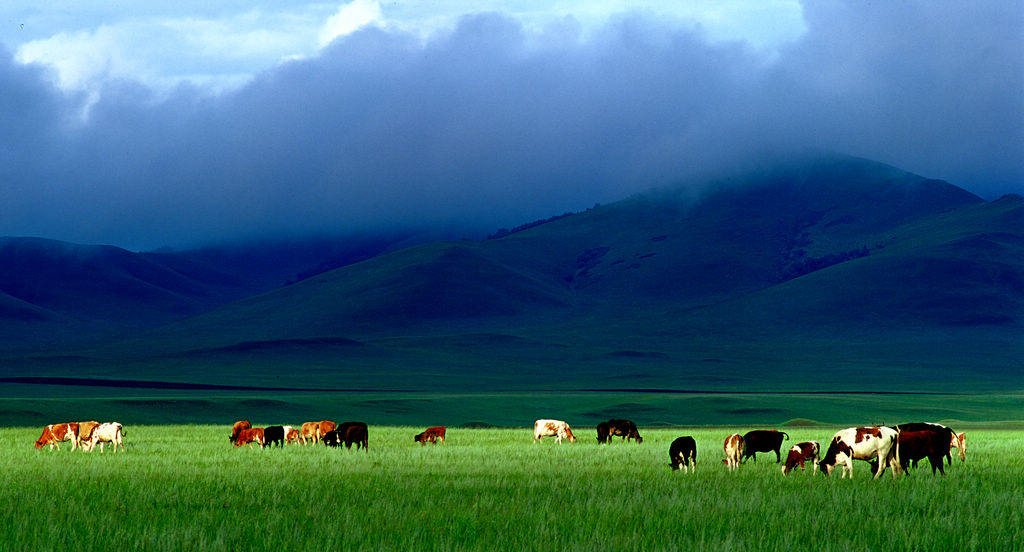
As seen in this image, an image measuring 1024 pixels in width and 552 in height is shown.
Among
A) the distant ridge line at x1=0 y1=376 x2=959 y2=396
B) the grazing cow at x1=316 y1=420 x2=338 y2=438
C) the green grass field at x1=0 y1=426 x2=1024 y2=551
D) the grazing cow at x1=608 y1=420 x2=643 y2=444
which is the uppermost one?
the distant ridge line at x1=0 y1=376 x2=959 y2=396

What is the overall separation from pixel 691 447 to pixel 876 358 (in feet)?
569

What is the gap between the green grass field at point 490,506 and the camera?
13.7 metres

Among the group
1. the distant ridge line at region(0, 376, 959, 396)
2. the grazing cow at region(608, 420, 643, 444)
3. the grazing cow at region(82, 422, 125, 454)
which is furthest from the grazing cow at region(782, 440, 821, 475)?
the distant ridge line at region(0, 376, 959, 396)

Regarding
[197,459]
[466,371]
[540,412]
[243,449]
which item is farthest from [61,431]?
[466,371]

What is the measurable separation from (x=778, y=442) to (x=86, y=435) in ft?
65.3

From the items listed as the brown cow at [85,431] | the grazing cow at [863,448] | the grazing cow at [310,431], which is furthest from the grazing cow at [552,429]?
the grazing cow at [863,448]

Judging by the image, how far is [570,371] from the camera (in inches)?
6890

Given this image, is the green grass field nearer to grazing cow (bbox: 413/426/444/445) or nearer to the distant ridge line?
grazing cow (bbox: 413/426/444/445)

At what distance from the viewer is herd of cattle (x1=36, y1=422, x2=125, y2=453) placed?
104 feet

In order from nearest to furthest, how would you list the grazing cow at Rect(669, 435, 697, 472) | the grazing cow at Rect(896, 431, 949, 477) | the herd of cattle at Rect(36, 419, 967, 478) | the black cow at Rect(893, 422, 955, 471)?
1. the herd of cattle at Rect(36, 419, 967, 478)
2. the grazing cow at Rect(896, 431, 949, 477)
3. the black cow at Rect(893, 422, 955, 471)
4. the grazing cow at Rect(669, 435, 697, 472)

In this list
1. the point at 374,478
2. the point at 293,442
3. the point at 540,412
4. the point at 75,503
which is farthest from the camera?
the point at 540,412

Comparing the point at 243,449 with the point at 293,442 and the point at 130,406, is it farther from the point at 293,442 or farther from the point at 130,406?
the point at 130,406

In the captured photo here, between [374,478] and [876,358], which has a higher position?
[876,358]

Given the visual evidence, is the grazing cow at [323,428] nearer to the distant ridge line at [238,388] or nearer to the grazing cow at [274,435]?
the grazing cow at [274,435]
